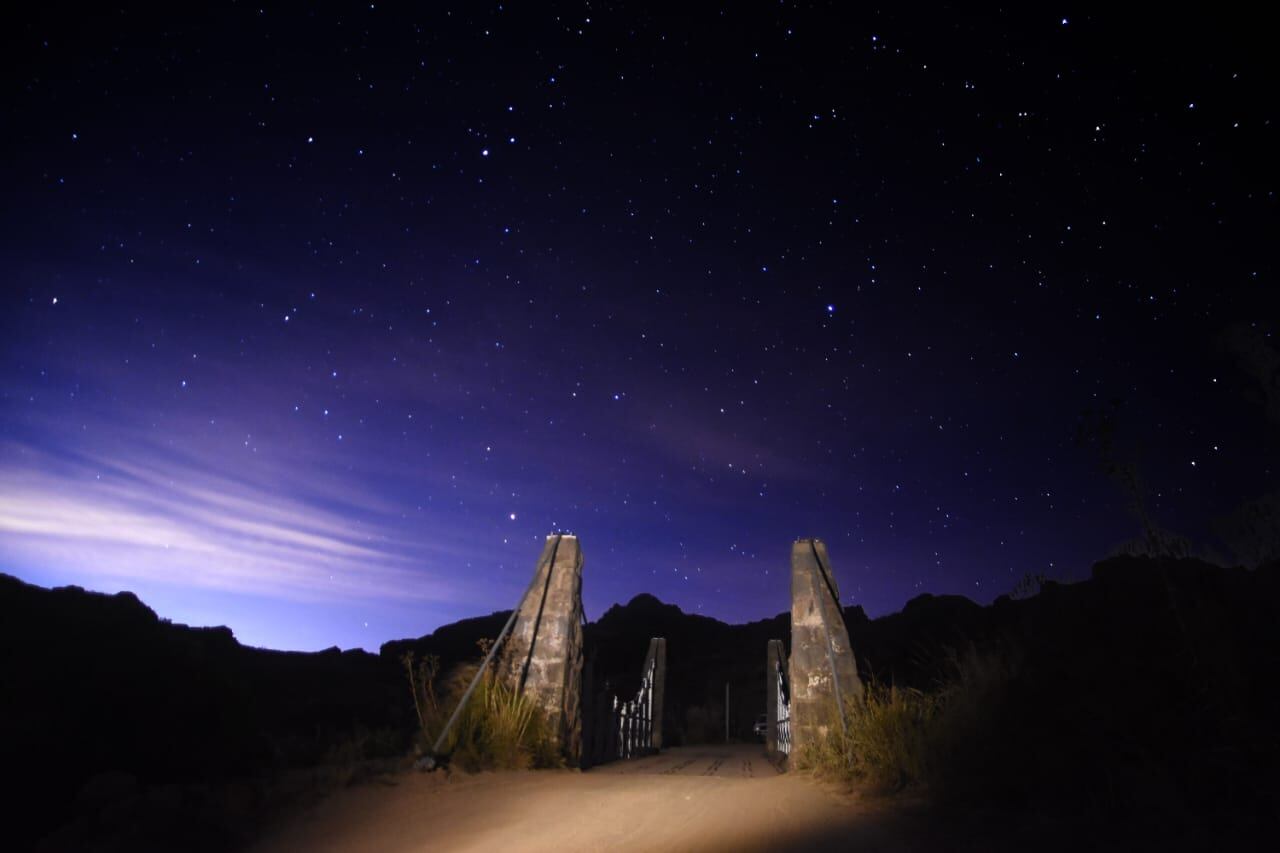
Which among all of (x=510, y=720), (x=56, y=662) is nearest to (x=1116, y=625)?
(x=510, y=720)

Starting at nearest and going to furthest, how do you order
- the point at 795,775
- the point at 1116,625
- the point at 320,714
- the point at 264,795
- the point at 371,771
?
the point at 264,795 → the point at 371,771 → the point at 795,775 → the point at 1116,625 → the point at 320,714

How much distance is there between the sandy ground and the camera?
165 inches

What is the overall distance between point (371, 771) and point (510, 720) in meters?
1.80

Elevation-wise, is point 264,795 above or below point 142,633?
below

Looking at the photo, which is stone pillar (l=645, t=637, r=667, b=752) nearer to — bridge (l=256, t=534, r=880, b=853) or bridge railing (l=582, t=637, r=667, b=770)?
bridge railing (l=582, t=637, r=667, b=770)

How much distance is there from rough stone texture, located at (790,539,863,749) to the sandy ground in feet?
3.52

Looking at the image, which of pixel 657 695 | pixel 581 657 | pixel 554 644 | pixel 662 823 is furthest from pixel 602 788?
pixel 657 695

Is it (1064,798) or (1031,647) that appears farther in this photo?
(1031,647)

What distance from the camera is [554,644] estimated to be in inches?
335

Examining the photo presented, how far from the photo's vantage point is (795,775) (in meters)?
7.43

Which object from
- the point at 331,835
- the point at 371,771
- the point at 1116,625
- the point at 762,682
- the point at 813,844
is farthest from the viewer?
the point at 762,682

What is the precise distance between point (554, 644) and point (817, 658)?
349 centimetres

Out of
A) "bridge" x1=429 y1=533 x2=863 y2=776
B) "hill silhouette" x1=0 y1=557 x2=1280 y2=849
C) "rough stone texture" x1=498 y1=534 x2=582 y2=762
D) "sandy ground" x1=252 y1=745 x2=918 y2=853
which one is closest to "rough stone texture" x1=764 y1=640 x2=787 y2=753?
"bridge" x1=429 y1=533 x2=863 y2=776

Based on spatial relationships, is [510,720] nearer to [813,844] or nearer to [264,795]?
[264,795]
